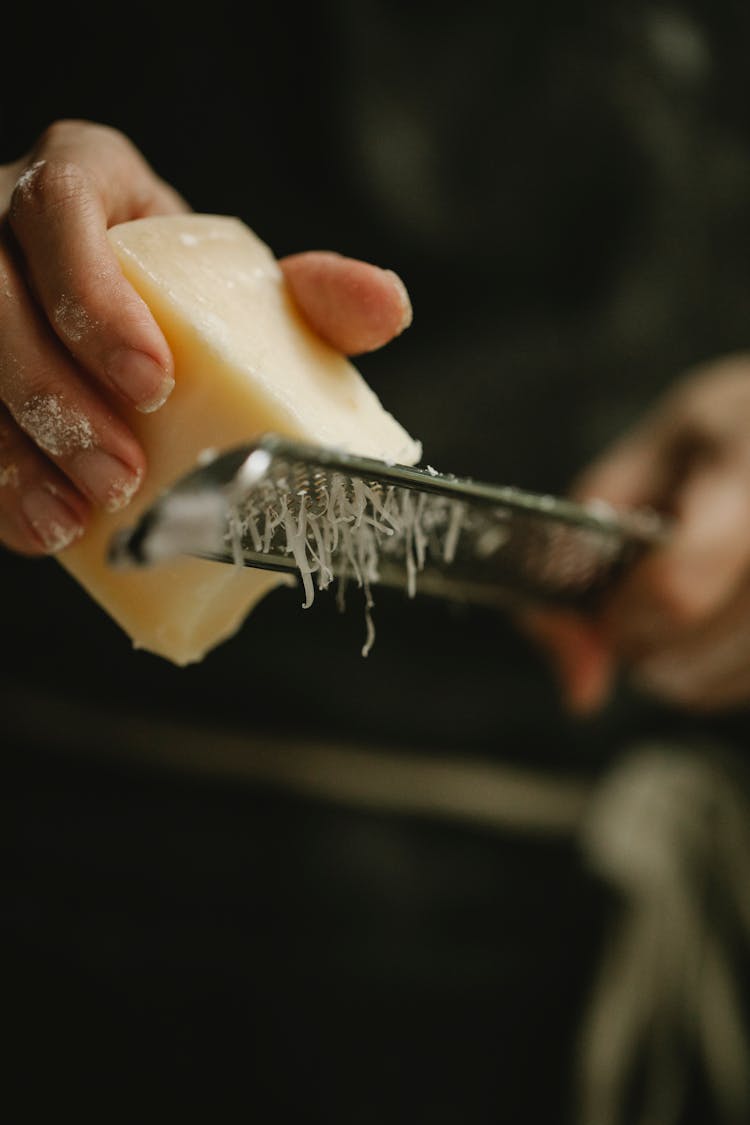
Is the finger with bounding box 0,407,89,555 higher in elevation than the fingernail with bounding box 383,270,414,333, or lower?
lower

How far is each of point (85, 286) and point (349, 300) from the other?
0.16 metres

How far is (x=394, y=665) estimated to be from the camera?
130 cm

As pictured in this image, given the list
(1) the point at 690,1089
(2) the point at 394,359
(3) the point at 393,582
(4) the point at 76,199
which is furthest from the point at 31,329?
(1) the point at 690,1089

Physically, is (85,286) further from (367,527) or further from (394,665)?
(394,665)

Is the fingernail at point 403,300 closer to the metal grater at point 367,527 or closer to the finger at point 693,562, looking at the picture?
the metal grater at point 367,527

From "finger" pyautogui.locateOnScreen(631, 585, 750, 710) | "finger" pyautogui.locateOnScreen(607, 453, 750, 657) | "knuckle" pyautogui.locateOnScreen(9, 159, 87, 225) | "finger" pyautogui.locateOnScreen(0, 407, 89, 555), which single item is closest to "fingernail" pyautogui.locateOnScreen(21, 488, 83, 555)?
"finger" pyautogui.locateOnScreen(0, 407, 89, 555)

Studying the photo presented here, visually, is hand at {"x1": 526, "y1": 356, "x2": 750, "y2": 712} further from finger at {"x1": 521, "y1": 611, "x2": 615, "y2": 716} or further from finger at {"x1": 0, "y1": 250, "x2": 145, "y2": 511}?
finger at {"x1": 0, "y1": 250, "x2": 145, "y2": 511}

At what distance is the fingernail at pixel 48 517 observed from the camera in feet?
1.73

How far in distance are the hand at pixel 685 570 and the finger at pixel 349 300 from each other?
A: 0.42 metres

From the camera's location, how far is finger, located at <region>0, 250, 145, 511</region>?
494mm

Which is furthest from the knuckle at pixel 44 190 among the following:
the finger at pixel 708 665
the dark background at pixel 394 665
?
the finger at pixel 708 665

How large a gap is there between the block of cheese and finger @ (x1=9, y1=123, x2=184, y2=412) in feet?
0.07

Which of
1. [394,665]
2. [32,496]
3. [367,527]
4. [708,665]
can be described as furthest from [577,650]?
[32,496]

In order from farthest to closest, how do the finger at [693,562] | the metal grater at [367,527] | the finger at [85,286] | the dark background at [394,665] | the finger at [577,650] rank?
1. the dark background at [394,665]
2. the finger at [577,650]
3. the finger at [693,562]
4. the finger at [85,286]
5. the metal grater at [367,527]
